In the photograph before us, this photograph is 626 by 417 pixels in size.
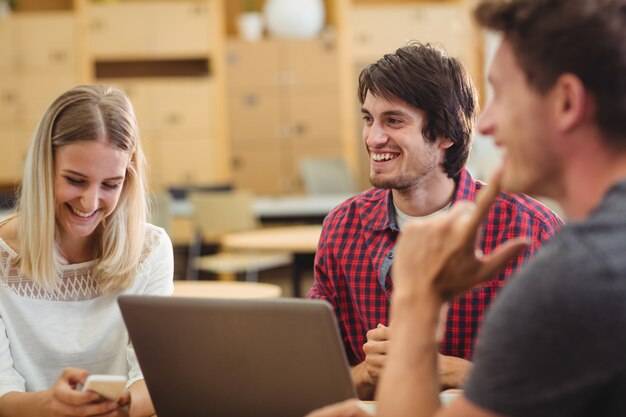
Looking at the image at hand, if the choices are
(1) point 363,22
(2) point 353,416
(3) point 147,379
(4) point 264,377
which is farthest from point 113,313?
(1) point 363,22

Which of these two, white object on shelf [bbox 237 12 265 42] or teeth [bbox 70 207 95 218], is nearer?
teeth [bbox 70 207 95 218]

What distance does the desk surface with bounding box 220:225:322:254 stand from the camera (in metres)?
Answer: 4.37

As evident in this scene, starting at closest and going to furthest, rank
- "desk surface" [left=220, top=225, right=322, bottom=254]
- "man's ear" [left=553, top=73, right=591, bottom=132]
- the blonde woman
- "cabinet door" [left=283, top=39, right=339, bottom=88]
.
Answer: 1. "man's ear" [left=553, top=73, right=591, bottom=132]
2. the blonde woman
3. "desk surface" [left=220, top=225, right=322, bottom=254]
4. "cabinet door" [left=283, top=39, right=339, bottom=88]

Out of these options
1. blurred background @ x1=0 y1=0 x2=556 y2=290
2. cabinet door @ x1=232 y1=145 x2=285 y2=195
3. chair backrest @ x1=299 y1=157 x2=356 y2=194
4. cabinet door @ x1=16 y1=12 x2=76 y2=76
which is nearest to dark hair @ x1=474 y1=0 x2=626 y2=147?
chair backrest @ x1=299 y1=157 x2=356 y2=194

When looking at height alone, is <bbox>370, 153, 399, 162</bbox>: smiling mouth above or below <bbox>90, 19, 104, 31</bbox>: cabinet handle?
below

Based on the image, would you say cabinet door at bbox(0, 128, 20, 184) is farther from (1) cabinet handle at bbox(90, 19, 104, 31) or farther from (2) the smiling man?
(2) the smiling man

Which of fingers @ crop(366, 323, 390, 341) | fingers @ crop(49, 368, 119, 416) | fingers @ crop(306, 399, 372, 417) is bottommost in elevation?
fingers @ crop(49, 368, 119, 416)

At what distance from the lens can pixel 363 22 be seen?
8680mm

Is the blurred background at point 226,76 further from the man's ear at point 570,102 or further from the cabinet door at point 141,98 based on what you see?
the man's ear at point 570,102

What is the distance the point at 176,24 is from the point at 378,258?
23.6 feet

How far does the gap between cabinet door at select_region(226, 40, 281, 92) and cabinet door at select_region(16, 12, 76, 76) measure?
1564mm

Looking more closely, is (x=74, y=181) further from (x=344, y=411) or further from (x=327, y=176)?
(x=327, y=176)

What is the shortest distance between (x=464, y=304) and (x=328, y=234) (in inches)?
14.0

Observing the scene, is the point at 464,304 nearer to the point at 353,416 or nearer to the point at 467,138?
the point at 467,138
